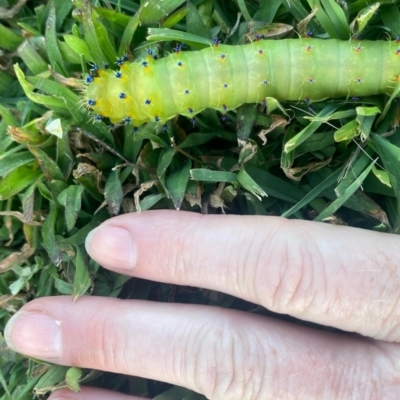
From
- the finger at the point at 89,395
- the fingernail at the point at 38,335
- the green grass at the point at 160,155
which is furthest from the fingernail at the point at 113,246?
the finger at the point at 89,395

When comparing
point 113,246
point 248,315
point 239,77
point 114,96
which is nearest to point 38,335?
point 113,246

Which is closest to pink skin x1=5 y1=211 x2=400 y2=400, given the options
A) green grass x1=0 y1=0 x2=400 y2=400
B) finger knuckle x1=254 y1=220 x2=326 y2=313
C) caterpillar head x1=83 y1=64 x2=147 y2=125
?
finger knuckle x1=254 y1=220 x2=326 y2=313

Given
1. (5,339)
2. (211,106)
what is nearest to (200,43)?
(211,106)

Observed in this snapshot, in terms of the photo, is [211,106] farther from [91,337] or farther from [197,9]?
[91,337]

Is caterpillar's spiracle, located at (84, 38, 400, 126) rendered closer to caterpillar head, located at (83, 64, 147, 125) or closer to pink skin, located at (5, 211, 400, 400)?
caterpillar head, located at (83, 64, 147, 125)

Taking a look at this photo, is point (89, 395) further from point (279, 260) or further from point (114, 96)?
point (114, 96)
